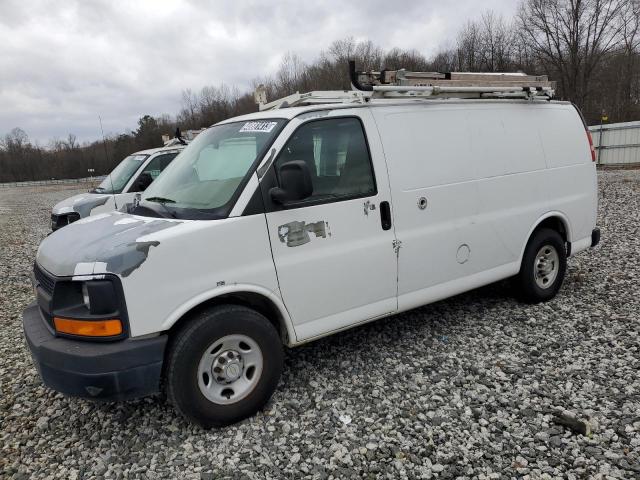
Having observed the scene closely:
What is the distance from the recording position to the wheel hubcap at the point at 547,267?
Answer: 17.3ft

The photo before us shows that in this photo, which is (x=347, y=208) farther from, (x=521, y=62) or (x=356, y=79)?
(x=521, y=62)

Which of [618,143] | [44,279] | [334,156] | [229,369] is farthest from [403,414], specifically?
[618,143]

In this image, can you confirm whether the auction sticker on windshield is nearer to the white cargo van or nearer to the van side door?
the white cargo van

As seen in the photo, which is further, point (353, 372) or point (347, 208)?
point (353, 372)

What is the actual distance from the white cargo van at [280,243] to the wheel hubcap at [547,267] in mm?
355

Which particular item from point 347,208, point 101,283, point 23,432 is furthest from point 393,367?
point 23,432

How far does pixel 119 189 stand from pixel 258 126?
21.8 feet

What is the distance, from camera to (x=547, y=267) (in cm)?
536

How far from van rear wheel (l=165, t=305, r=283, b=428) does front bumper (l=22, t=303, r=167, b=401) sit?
14 centimetres

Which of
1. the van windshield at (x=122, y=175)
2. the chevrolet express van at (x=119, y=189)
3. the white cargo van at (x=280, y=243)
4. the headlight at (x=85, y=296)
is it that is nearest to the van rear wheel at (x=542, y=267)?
the white cargo van at (x=280, y=243)

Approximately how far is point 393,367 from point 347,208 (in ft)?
4.86

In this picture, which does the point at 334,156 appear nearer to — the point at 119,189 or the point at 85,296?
the point at 85,296

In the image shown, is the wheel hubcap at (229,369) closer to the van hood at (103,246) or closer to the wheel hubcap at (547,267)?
the van hood at (103,246)

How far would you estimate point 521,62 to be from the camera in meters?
36.1
